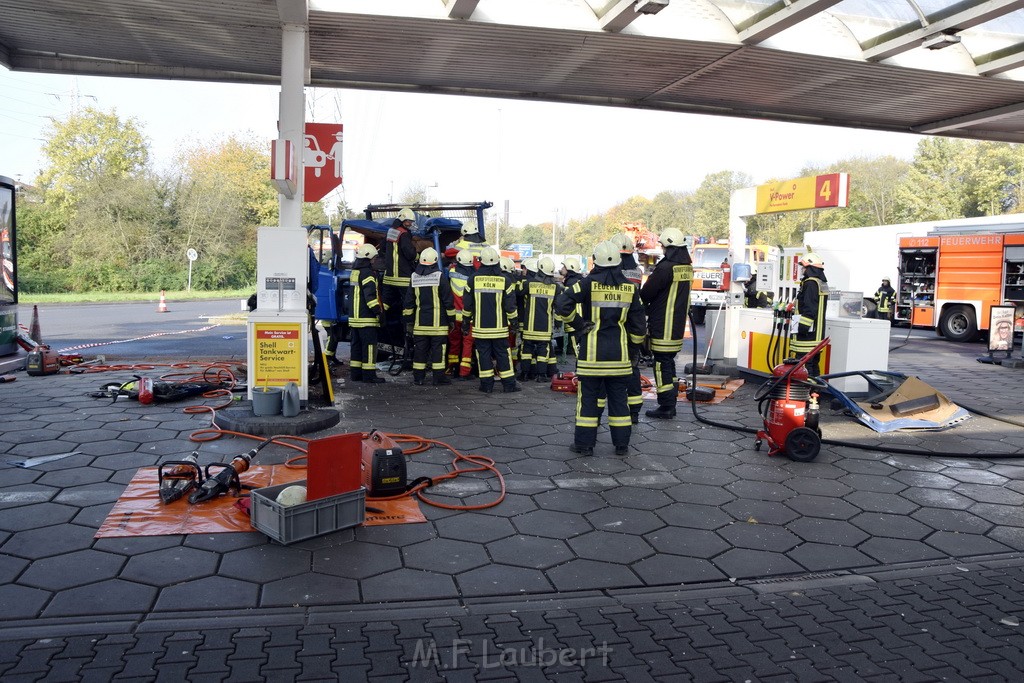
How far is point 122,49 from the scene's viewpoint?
10.4 m

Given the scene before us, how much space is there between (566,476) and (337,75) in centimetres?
815

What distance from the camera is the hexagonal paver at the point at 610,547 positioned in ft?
15.3

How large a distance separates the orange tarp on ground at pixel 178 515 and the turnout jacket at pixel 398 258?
18.2 feet

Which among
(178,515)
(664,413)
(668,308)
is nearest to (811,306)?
(668,308)

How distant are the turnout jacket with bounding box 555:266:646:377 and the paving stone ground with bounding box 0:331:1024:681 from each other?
0.90 meters

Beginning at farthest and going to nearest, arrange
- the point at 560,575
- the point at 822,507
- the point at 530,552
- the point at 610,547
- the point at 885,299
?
the point at 885,299 → the point at 822,507 → the point at 610,547 → the point at 530,552 → the point at 560,575

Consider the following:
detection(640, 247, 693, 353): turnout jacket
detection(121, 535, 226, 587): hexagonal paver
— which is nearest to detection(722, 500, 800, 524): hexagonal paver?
detection(640, 247, 693, 353): turnout jacket

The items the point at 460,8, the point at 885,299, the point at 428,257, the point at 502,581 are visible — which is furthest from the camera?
the point at 885,299

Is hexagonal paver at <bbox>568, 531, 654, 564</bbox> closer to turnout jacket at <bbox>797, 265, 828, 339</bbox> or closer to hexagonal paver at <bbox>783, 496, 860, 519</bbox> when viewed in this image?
hexagonal paver at <bbox>783, 496, 860, 519</bbox>

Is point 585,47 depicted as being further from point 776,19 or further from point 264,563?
point 264,563

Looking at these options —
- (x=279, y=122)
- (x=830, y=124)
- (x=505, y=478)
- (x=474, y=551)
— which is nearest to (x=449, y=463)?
(x=505, y=478)

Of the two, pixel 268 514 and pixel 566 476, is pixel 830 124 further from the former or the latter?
pixel 268 514

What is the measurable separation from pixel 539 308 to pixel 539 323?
0.24 metres

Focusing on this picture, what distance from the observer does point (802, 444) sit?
7.05 meters
